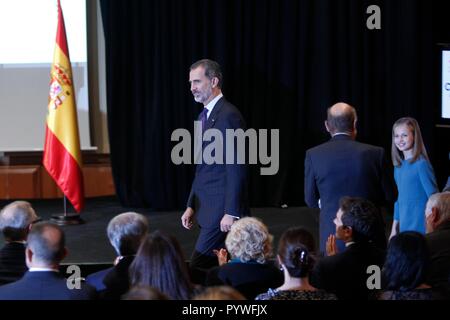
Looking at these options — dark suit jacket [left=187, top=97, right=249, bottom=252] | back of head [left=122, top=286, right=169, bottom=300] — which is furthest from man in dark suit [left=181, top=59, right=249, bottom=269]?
back of head [left=122, top=286, right=169, bottom=300]

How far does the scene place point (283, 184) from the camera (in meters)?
6.46

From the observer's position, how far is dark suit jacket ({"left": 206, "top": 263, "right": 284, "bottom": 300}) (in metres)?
2.91

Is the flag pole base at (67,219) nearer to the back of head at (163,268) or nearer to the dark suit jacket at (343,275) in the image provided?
the dark suit jacket at (343,275)

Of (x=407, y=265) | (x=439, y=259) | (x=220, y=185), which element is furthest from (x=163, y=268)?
(x=220, y=185)

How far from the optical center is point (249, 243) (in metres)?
2.95

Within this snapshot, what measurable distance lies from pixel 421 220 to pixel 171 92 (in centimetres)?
288

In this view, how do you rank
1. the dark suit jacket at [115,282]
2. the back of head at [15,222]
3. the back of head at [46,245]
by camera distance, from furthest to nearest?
the back of head at [15,222], the dark suit jacket at [115,282], the back of head at [46,245]

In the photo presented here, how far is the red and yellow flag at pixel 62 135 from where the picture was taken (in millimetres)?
5684

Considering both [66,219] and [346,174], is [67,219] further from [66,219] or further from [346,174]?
[346,174]

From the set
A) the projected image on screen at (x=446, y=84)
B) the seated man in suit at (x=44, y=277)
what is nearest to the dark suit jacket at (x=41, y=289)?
the seated man in suit at (x=44, y=277)

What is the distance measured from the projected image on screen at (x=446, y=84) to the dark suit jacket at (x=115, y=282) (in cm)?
424

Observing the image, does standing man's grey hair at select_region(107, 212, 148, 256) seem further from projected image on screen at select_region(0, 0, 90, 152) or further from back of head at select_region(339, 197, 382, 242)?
projected image on screen at select_region(0, 0, 90, 152)

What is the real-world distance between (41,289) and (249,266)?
789 mm

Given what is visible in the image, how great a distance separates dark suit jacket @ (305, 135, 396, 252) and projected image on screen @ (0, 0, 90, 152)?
11.0 feet
